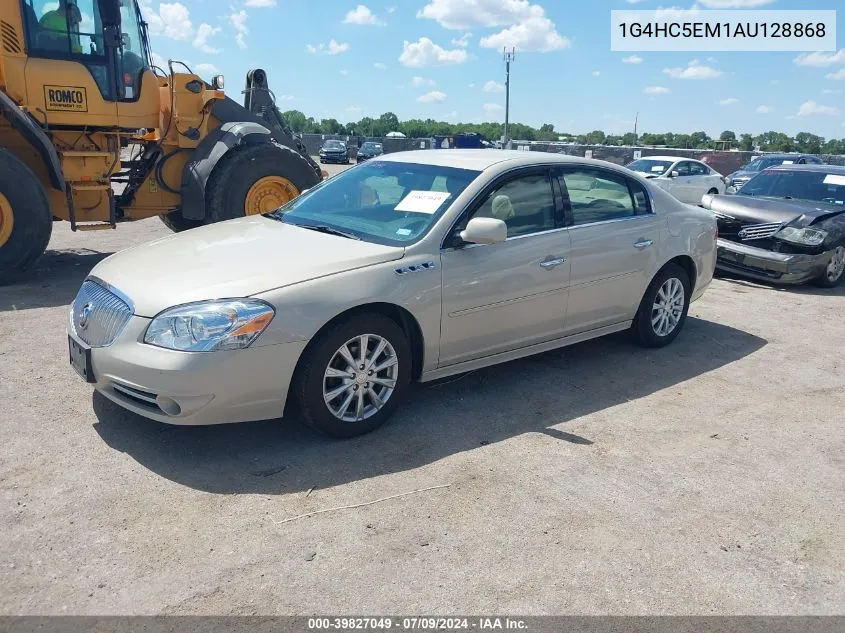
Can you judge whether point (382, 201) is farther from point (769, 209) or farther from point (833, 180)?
point (833, 180)

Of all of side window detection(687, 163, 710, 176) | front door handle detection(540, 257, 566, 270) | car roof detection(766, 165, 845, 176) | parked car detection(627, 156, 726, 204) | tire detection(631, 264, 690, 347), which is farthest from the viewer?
side window detection(687, 163, 710, 176)

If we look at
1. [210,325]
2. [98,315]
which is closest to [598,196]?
[210,325]

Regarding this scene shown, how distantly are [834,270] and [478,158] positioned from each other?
20.2 feet

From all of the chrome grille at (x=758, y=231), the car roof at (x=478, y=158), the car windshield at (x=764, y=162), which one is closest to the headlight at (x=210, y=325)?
the car roof at (x=478, y=158)

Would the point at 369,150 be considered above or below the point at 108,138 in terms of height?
above

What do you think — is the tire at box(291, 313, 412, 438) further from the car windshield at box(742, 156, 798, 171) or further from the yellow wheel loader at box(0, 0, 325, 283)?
the car windshield at box(742, 156, 798, 171)

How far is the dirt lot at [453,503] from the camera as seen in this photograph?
2.88 meters

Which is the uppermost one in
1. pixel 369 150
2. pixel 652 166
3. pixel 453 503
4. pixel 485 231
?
pixel 369 150

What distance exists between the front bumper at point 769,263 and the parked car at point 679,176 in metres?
8.21

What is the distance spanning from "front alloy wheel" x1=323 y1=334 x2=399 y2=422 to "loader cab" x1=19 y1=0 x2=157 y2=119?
238 inches

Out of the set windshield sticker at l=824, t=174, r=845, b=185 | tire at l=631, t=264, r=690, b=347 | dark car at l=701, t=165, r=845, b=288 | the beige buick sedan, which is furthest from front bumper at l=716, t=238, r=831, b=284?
the beige buick sedan

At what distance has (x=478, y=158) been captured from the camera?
5.07 metres

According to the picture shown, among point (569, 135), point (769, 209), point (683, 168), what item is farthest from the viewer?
point (569, 135)

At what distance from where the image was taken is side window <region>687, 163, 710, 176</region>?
57.9 ft
